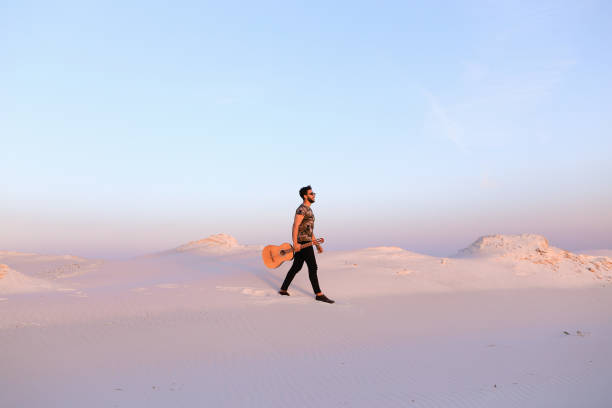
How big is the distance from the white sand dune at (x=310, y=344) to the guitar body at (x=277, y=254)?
0.66m

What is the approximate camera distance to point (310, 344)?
5.64m

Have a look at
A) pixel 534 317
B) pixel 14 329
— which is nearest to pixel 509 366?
pixel 534 317

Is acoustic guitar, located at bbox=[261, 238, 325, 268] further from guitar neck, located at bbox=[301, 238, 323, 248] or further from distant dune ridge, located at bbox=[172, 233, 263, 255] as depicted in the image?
distant dune ridge, located at bbox=[172, 233, 263, 255]

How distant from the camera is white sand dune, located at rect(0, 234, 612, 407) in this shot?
4.09m

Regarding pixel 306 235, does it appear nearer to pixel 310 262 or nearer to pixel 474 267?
pixel 310 262

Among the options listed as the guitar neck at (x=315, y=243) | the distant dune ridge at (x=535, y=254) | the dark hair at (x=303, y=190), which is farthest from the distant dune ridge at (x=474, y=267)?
the dark hair at (x=303, y=190)

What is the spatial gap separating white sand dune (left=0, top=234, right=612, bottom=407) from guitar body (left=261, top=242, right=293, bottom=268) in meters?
0.66

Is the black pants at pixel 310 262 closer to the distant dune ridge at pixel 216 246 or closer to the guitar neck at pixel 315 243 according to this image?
the guitar neck at pixel 315 243

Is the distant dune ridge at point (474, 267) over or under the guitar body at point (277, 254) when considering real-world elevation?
under

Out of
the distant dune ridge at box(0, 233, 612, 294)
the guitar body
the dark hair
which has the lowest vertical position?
the distant dune ridge at box(0, 233, 612, 294)

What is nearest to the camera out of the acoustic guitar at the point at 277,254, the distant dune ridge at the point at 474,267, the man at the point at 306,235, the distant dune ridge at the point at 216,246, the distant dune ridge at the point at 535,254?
the man at the point at 306,235

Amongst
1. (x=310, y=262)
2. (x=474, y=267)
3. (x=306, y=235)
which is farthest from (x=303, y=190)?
(x=474, y=267)

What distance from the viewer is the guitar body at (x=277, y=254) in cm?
891

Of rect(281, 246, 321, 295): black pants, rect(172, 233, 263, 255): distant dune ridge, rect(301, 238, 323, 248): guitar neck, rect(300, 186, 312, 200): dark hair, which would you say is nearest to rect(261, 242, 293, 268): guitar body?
rect(281, 246, 321, 295): black pants
